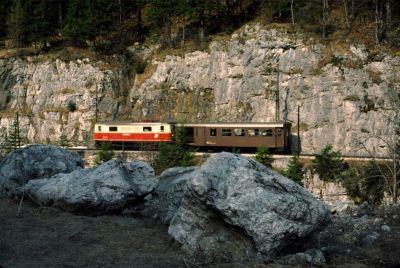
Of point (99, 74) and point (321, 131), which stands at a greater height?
point (99, 74)

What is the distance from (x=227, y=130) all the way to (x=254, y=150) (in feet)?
10.8

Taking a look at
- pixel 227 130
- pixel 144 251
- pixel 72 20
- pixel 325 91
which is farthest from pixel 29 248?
pixel 72 20

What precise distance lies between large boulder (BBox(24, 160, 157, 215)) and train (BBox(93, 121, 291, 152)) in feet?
88.9

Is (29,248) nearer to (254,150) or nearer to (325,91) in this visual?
(254,150)

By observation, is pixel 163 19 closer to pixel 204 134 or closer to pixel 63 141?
pixel 63 141

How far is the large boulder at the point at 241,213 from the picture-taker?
7.47 metres

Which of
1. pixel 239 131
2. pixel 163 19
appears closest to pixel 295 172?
pixel 239 131

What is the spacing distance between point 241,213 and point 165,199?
420 cm

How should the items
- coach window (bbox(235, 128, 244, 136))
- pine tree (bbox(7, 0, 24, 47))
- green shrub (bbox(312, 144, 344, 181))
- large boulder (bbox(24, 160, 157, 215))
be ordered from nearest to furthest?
large boulder (bbox(24, 160, 157, 215)), green shrub (bbox(312, 144, 344, 181)), coach window (bbox(235, 128, 244, 136)), pine tree (bbox(7, 0, 24, 47))

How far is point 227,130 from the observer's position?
3944 cm

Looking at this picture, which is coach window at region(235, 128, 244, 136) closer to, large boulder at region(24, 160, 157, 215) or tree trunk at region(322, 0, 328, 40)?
tree trunk at region(322, 0, 328, 40)

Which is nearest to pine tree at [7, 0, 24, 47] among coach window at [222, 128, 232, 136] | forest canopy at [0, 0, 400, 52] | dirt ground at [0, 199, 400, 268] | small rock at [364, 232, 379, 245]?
forest canopy at [0, 0, 400, 52]

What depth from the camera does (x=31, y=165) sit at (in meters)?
14.3

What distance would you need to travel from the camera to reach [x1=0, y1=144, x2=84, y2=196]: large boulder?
542 inches
